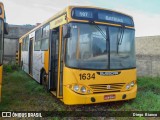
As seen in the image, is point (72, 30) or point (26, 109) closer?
point (72, 30)

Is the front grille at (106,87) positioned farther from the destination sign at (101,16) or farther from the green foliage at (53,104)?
the destination sign at (101,16)

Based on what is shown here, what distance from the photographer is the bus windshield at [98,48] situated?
21.5 ft

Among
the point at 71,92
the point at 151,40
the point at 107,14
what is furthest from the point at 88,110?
the point at 151,40

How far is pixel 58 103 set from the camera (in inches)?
305

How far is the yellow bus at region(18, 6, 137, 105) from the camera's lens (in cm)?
652

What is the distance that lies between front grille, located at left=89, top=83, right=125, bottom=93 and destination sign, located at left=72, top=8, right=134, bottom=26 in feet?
6.51

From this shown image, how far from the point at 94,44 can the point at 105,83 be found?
3.99 ft

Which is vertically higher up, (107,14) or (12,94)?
(107,14)

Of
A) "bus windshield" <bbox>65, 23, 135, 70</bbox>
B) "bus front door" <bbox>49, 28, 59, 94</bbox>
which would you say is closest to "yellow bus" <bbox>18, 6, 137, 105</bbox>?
"bus windshield" <bbox>65, 23, 135, 70</bbox>

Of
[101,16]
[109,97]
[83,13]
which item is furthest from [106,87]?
[83,13]

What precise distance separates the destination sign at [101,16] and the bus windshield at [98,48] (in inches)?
9.3

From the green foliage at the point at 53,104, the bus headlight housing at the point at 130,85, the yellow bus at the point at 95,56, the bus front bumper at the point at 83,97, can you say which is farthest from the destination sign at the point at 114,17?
the green foliage at the point at 53,104

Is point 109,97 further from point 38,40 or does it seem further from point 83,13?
point 38,40

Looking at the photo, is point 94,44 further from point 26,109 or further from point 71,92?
point 26,109
